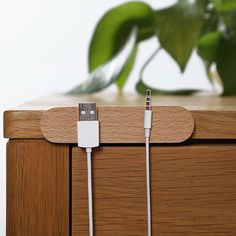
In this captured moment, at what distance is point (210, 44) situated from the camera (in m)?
0.82

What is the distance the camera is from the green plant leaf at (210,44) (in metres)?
0.82

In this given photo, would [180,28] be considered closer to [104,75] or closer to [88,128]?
[104,75]

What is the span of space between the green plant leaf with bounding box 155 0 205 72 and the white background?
0.38m

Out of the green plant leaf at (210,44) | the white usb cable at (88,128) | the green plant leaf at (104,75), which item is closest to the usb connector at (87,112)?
the white usb cable at (88,128)

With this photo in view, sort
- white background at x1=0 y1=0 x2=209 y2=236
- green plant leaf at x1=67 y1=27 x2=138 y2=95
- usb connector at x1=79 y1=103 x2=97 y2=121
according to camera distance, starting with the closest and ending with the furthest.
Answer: usb connector at x1=79 y1=103 x2=97 y2=121
green plant leaf at x1=67 y1=27 x2=138 y2=95
white background at x1=0 y1=0 x2=209 y2=236

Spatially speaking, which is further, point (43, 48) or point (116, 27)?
point (43, 48)

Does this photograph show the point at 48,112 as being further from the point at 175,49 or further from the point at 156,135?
the point at 175,49

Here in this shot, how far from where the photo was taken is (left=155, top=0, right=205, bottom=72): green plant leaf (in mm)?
763

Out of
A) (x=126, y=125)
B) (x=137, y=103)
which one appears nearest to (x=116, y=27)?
(x=137, y=103)

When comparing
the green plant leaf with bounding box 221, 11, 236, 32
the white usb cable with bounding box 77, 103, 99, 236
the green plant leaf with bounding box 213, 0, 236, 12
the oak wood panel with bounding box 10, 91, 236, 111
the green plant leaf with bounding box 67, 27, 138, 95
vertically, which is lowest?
the white usb cable with bounding box 77, 103, 99, 236

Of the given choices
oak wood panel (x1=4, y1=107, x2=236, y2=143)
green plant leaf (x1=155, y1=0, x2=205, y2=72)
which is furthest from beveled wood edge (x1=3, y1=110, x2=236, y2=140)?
green plant leaf (x1=155, y1=0, x2=205, y2=72)

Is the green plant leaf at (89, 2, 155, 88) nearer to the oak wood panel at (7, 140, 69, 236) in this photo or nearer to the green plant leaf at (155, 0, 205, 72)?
the green plant leaf at (155, 0, 205, 72)

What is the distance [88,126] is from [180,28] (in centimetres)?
30

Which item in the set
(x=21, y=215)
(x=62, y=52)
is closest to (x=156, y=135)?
(x=21, y=215)
